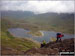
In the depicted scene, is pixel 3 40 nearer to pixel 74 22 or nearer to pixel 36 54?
pixel 36 54

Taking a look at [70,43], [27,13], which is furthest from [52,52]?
[27,13]

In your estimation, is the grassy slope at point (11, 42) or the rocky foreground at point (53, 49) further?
the rocky foreground at point (53, 49)

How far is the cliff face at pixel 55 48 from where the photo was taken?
569 centimetres

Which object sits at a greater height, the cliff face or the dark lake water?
the dark lake water

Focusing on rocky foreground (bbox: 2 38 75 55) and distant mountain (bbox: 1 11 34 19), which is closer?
distant mountain (bbox: 1 11 34 19)

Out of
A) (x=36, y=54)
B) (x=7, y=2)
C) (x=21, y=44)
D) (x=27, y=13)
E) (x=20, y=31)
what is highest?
(x=7, y=2)

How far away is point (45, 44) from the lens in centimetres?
575

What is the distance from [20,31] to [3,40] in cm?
68

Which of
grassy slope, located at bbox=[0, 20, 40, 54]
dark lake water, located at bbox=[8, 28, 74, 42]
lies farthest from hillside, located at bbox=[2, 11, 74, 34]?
grassy slope, located at bbox=[0, 20, 40, 54]

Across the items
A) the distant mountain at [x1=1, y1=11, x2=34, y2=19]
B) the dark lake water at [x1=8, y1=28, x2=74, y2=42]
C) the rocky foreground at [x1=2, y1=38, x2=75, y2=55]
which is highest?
the distant mountain at [x1=1, y1=11, x2=34, y2=19]

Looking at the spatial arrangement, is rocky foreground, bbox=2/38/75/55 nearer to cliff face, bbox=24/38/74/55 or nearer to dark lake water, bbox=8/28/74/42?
cliff face, bbox=24/38/74/55

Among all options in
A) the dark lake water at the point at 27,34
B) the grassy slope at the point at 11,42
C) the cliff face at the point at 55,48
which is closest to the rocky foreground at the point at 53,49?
the cliff face at the point at 55,48

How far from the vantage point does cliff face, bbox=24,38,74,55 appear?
5691mm

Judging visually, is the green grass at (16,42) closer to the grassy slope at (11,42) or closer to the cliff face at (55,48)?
the grassy slope at (11,42)
